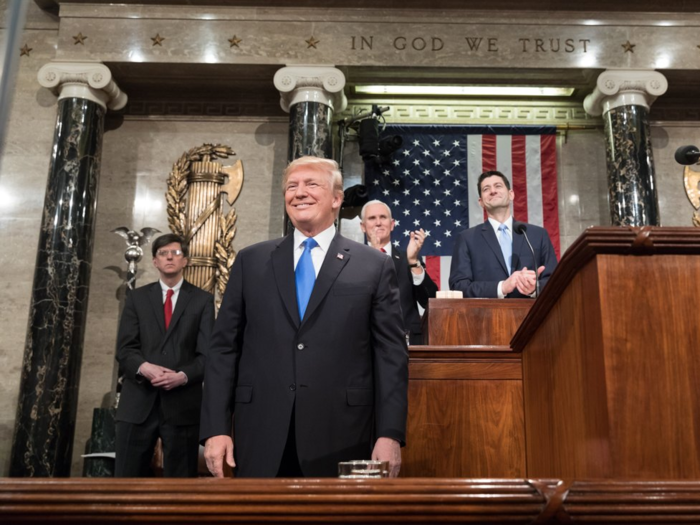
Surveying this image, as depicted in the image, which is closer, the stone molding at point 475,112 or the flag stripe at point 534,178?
the flag stripe at point 534,178

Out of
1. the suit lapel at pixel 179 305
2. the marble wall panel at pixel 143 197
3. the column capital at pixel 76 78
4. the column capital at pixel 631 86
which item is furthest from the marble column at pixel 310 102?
the suit lapel at pixel 179 305

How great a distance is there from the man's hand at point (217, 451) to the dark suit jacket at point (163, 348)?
6.75 ft

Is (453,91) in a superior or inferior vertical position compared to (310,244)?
superior

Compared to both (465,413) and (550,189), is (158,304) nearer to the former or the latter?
(465,413)

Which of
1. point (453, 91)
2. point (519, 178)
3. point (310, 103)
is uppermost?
point (453, 91)

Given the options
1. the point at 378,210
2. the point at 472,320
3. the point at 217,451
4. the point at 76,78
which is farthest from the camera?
the point at 76,78

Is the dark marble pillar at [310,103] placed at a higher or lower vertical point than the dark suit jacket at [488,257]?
higher

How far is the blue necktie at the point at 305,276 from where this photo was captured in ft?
8.93

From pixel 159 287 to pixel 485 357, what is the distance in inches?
95.2

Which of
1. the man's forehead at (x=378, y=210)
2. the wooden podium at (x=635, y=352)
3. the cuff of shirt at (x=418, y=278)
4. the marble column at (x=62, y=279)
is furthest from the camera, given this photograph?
the marble column at (x=62, y=279)

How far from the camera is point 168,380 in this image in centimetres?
445

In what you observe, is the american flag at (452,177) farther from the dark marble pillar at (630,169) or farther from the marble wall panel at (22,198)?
the marble wall panel at (22,198)
